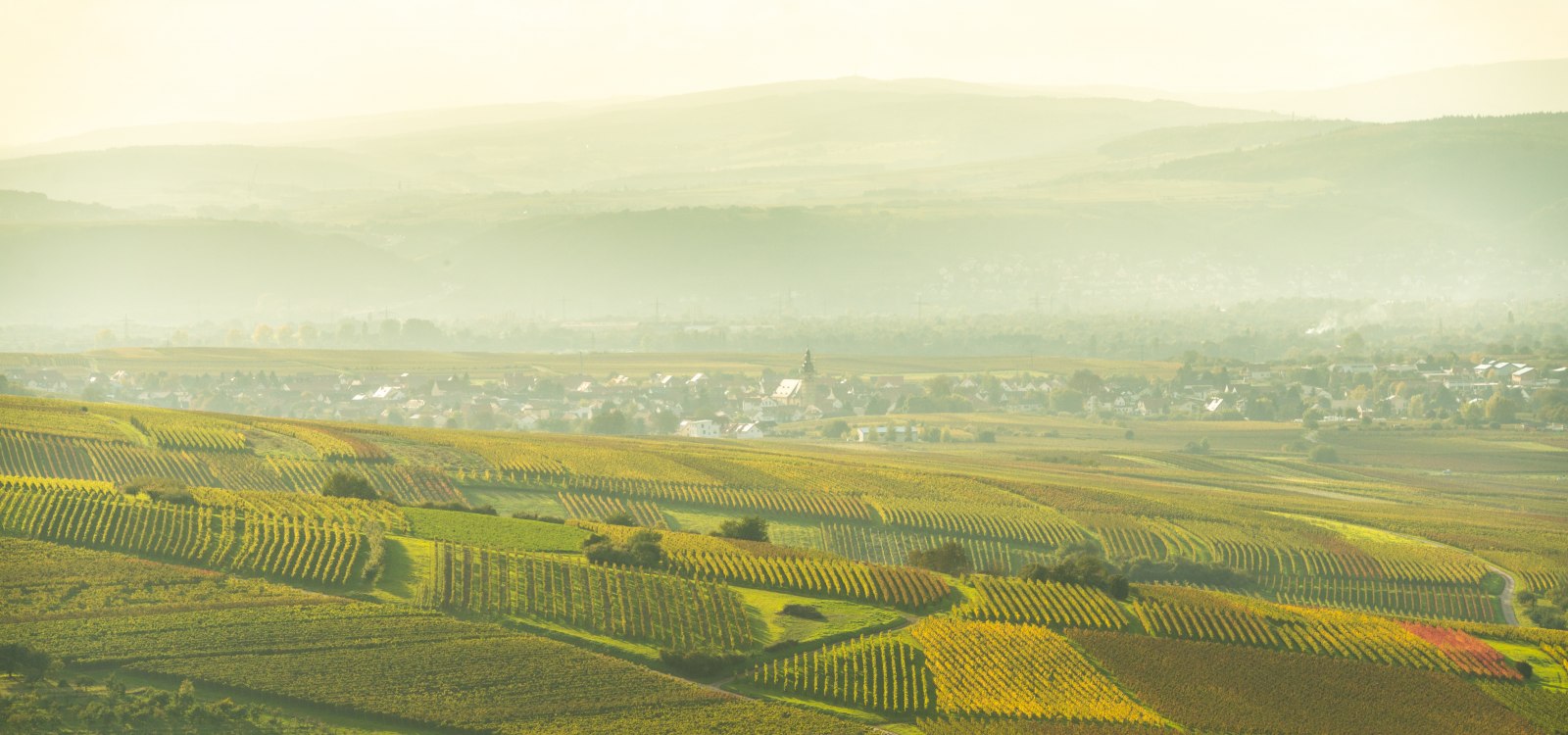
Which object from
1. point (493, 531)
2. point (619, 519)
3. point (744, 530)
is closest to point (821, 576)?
point (744, 530)

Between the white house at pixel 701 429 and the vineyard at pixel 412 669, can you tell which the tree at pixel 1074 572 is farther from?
the white house at pixel 701 429

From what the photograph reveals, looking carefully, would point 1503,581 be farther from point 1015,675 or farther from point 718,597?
point 718,597

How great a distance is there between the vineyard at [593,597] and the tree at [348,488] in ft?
42.1

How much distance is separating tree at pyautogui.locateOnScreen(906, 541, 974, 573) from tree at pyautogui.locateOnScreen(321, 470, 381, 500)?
75.9 ft

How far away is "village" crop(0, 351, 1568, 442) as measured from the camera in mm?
145000

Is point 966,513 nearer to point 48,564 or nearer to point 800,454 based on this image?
point 800,454

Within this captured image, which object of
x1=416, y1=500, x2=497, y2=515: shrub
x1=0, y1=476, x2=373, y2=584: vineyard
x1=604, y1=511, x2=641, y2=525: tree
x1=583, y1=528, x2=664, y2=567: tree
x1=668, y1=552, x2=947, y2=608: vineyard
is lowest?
x1=668, y1=552, x2=947, y2=608: vineyard

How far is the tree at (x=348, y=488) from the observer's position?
237 feet

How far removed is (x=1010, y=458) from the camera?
117375 millimetres

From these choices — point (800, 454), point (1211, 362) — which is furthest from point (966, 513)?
point (1211, 362)

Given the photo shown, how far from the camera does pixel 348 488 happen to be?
72312 mm

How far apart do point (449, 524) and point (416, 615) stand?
47.9 ft

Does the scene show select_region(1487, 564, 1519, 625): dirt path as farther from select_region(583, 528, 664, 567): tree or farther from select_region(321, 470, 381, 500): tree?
select_region(321, 470, 381, 500): tree

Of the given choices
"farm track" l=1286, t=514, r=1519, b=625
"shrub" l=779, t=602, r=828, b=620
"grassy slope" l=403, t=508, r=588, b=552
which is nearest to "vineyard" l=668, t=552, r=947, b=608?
"shrub" l=779, t=602, r=828, b=620
